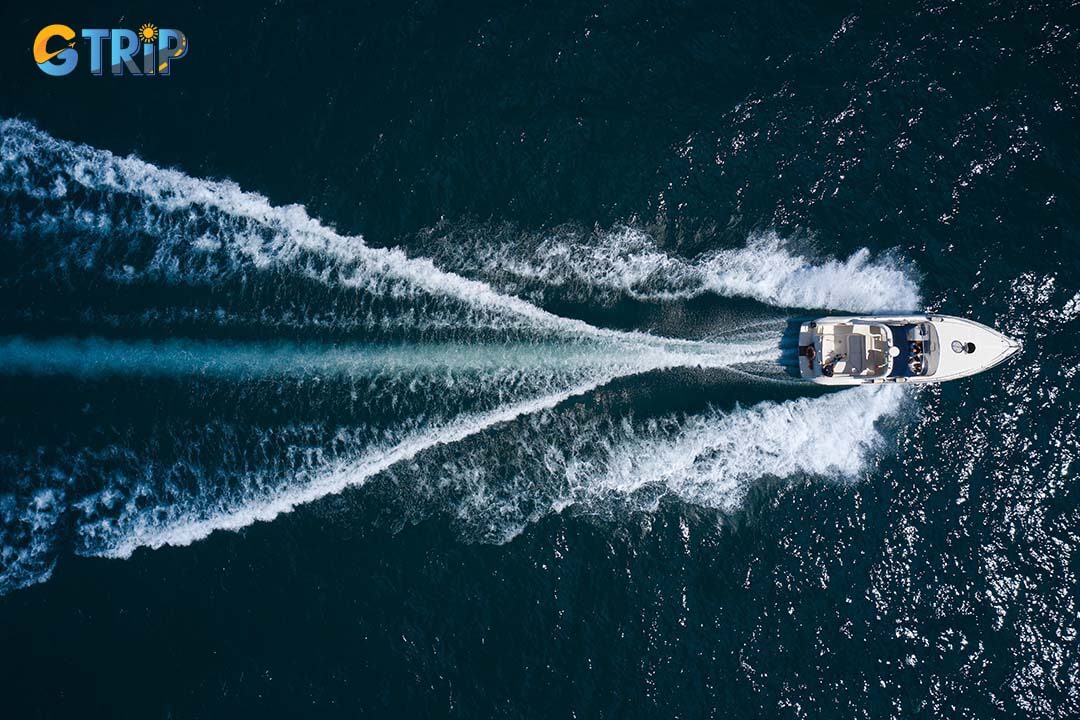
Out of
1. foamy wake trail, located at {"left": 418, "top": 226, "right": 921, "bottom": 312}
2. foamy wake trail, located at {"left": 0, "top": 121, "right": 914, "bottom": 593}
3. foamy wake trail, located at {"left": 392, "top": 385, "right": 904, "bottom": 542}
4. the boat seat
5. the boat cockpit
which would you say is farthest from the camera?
foamy wake trail, located at {"left": 418, "top": 226, "right": 921, "bottom": 312}

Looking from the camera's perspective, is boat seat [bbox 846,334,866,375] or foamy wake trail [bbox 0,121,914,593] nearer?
boat seat [bbox 846,334,866,375]

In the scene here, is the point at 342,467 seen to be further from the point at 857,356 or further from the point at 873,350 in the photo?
the point at 873,350

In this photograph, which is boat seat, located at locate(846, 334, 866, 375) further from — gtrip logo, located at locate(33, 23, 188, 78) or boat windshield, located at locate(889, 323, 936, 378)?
A: gtrip logo, located at locate(33, 23, 188, 78)

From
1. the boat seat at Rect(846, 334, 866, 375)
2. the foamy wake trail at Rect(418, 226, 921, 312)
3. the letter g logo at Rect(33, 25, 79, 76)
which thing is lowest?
the boat seat at Rect(846, 334, 866, 375)

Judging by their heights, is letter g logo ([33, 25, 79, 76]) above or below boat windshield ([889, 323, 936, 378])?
above

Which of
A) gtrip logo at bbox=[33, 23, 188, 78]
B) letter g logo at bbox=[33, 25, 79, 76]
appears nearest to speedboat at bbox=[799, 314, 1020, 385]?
gtrip logo at bbox=[33, 23, 188, 78]

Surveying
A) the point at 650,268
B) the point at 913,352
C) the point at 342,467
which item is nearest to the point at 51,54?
the point at 342,467

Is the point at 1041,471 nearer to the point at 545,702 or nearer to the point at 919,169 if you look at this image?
the point at 919,169

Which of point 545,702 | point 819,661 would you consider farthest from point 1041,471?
point 545,702
